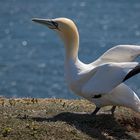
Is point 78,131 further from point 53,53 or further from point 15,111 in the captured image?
point 53,53

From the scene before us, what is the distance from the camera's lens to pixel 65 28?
1572 centimetres

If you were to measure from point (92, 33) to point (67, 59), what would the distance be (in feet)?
176

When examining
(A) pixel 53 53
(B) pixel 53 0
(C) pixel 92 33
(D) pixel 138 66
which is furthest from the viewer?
(B) pixel 53 0

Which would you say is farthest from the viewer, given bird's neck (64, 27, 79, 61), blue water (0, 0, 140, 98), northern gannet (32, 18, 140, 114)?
blue water (0, 0, 140, 98)

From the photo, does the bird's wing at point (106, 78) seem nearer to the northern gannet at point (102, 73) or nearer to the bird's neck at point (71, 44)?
the northern gannet at point (102, 73)

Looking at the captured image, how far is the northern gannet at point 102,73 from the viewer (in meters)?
14.5

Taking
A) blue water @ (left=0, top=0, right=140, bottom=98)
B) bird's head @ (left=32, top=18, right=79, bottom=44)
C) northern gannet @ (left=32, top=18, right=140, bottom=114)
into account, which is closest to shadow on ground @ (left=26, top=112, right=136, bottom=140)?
northern gannet @ (left=32, top=18, right=140, bottom=114)

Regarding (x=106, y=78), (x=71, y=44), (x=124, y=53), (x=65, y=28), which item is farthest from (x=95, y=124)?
(x=65, y=28)

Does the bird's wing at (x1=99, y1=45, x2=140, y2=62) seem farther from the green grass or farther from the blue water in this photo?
the blue water

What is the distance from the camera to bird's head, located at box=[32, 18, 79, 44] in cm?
1569

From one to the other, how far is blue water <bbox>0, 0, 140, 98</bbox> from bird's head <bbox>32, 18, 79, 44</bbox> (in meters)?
23.6

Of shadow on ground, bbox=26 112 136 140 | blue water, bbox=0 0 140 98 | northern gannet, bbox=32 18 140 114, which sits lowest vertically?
blue water, bbox=0 0 140 98

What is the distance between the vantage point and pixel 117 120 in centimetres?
1531

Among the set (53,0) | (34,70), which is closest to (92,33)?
(34,70)
